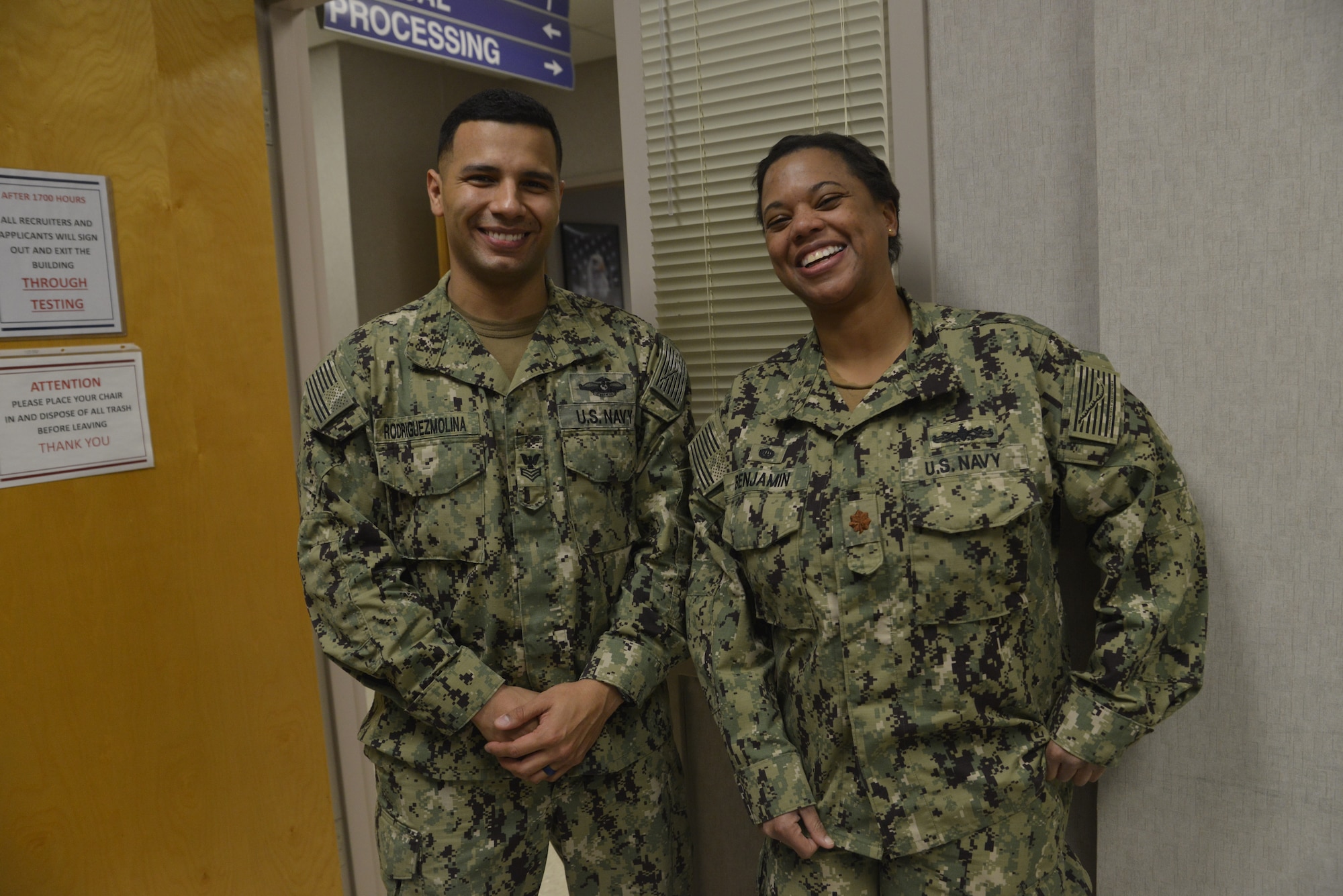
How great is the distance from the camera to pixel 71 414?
1.64 metres

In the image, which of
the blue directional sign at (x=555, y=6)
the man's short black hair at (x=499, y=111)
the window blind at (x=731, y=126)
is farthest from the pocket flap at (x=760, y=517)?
the blue directional sign at (x=555, y=6)

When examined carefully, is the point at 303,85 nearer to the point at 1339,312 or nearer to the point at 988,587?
the point at 988,587

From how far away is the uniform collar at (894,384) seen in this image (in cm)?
127

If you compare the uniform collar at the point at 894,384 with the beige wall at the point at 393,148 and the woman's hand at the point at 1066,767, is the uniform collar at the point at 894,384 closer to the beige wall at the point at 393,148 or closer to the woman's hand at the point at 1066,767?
the woman's hand at the point at 1066,767

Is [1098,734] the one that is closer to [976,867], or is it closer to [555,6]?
[976,867]

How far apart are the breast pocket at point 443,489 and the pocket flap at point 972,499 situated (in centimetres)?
68

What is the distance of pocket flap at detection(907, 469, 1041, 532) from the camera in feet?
3.95

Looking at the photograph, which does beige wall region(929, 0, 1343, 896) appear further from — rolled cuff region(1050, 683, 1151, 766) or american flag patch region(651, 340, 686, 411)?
american flag patch region(651, 340, 686, 411)

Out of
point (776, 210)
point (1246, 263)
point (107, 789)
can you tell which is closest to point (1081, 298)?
point (1246, 263)

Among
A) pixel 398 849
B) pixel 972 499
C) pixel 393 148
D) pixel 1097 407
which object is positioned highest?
pixel 393 148

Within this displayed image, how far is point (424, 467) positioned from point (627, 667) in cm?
46

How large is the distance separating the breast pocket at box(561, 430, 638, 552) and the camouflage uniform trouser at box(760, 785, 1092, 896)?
0.56 meters

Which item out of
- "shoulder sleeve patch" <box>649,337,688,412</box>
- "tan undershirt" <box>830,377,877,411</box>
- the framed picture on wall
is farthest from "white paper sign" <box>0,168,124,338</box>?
the framed picture on wall

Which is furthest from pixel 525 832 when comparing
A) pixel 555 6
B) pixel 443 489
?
pixel 555 6
